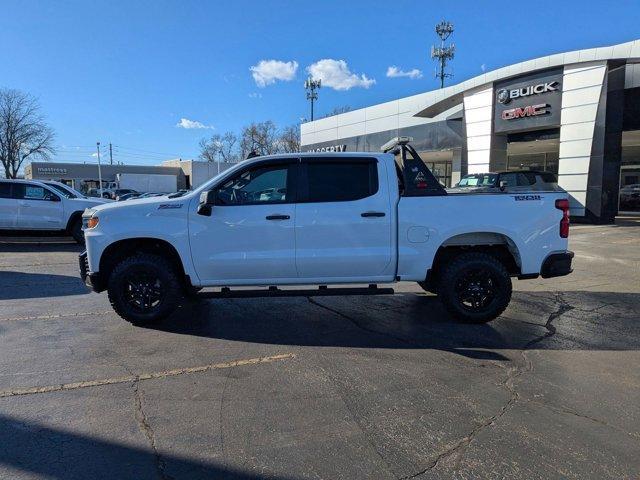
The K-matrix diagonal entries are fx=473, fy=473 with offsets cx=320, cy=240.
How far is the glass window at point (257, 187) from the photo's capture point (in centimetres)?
553

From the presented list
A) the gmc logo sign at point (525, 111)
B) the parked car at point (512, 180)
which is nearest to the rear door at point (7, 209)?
the parked car at point (512, 180)

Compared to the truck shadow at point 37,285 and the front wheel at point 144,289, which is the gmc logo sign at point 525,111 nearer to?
the truck shadow at point 37,285

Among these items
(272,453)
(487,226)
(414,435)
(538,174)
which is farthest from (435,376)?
(538,174)

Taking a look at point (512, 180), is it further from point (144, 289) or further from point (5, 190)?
point (5, 190)

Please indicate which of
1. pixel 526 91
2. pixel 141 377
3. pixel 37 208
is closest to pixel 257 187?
pixel 141 377

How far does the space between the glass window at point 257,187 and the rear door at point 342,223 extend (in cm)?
25

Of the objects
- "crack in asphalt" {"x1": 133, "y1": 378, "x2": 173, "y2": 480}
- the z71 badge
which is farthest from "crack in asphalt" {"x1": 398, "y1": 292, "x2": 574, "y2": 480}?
the z71 badge

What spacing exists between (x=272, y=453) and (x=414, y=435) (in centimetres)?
99

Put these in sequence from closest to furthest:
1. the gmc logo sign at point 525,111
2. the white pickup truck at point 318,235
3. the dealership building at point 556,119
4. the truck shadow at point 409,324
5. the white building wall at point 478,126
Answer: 1. the truck shadow at point 409,324
2. the white pickup truck at point 318,235
3. the dealership building at point 556,119
4. the gmc logo sign at point 525,111
5. the white building wall at point 478,126

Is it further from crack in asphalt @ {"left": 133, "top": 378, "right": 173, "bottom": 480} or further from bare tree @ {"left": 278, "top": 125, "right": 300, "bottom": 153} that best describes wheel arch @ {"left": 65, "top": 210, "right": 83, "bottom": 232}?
bare tree @ {"left": 278, "top": 125, "right": 300, "bottom": 153}

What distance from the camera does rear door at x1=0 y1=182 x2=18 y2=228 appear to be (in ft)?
42.5

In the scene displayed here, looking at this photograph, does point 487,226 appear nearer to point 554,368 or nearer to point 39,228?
point 554,368

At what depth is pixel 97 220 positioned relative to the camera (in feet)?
18.0

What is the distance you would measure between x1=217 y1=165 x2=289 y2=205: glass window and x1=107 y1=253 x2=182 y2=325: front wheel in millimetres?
1101
